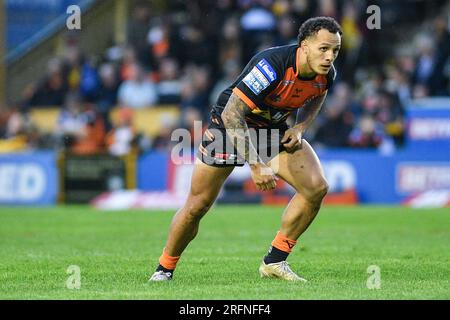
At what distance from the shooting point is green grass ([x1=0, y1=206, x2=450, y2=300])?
820 centimetres

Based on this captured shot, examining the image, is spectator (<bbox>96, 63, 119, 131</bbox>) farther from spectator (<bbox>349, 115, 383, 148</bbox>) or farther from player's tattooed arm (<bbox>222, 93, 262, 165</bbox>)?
player's tattooed arm (<bbox>222, 93, 262, 165</bbox>)

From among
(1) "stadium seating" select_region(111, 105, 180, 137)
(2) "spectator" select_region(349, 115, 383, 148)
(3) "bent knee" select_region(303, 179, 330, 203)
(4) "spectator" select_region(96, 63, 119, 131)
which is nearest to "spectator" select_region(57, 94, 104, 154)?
(4) "spectator" select_region(96, 63, 119, 131)

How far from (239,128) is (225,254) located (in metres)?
3.25

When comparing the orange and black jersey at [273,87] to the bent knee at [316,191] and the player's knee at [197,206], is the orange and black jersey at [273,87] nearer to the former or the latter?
the bent knee at [316,191]

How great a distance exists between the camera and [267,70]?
8.52m

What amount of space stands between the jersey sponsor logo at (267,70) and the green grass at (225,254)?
1703 mm

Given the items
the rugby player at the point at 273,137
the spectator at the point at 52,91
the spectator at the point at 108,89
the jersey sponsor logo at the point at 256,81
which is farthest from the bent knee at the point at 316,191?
the spectator at the point at 52,91

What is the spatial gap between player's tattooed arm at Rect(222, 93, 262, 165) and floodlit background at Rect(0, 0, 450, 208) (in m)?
11.1

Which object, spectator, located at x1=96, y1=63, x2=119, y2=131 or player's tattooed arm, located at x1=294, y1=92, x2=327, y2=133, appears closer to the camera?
player's tattooed arm, located at x1=294, y1=92, x2=327, y2=133

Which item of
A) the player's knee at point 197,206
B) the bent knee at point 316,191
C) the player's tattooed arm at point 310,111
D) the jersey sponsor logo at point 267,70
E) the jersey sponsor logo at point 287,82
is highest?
the jersey sponsor logo at point 267,70

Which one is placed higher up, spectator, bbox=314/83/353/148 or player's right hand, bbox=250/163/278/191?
spectator, bbox=314/83/353/148

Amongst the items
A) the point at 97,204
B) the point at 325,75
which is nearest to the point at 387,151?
the point at 97,204

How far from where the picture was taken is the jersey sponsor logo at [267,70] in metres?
8.51
